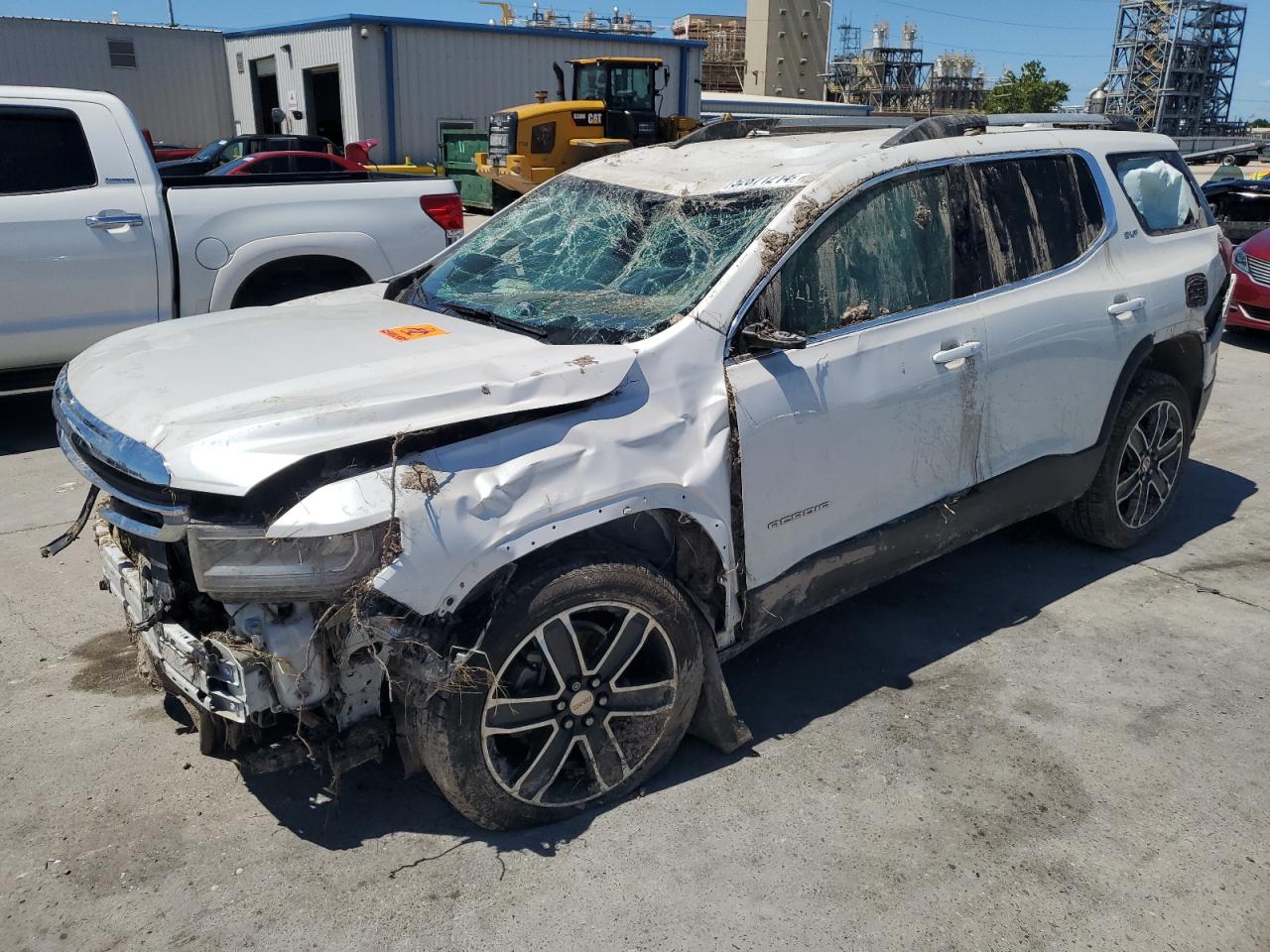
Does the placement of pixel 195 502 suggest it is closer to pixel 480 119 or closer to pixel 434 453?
pixel 434 453

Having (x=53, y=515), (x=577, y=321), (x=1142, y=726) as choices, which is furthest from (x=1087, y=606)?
(x=53, y=515)

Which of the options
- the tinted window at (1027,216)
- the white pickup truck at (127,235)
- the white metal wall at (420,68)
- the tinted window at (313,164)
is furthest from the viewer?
the white metal wall at (420,68)

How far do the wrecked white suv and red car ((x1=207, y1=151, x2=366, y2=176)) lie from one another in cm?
1187

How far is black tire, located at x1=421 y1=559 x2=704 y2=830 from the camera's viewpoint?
111 inches

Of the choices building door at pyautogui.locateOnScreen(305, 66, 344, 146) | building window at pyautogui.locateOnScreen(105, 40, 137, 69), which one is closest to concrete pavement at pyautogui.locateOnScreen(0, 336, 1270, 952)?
building door at pyautogui.locateOnScreen(305, 66, 344, 146)

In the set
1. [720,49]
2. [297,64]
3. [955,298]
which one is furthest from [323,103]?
[720,49]

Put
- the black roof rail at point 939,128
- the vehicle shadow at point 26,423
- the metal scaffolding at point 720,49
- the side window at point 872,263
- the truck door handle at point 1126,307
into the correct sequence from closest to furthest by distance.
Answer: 1. the side window at point 872,263
2. the black roof rail at point 939,128
3. the truck door handle at point 1126,307
4. the vehicle shadow at point 26,423
5. the metal scaffolding at point 720,49

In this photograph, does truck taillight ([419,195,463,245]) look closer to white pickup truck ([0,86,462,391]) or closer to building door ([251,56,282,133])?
white pickup truck ([0,86,462,391])

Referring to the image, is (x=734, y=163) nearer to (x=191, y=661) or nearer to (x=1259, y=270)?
(x=191, y=661)

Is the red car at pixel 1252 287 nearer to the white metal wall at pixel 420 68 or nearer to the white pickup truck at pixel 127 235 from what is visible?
the white pickup truck at pixel 127 235

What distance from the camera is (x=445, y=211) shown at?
24.0 ft

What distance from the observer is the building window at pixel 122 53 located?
3083cm

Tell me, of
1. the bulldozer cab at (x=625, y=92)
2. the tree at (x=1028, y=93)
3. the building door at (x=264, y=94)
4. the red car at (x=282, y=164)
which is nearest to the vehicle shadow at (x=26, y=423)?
the red car at (x=282, y=164)

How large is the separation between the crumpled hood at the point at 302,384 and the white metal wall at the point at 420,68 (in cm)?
2777
